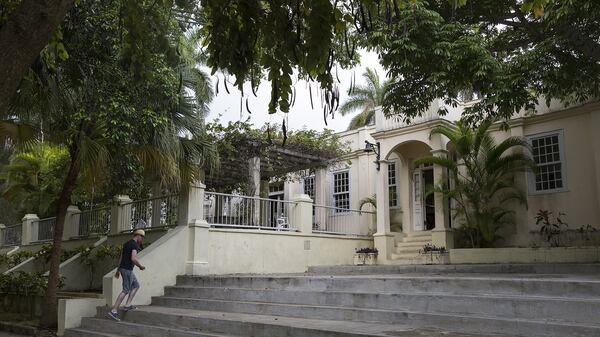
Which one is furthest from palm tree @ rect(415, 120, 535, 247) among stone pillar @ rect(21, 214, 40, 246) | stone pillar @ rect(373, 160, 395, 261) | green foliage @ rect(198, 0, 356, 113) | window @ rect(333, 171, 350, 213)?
stone pillar @ rect(21, 214, 40, 246)

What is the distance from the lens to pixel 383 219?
1762cm

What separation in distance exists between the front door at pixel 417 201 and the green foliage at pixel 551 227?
3893mm

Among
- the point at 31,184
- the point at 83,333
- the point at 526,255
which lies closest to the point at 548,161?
the point at 526,255

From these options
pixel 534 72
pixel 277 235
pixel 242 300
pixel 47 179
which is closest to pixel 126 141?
pixel 242 300

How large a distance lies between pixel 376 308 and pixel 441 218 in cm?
805

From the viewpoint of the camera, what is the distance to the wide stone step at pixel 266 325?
7.31 meters

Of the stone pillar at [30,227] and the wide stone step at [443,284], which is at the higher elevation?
the stone pillar at [30,227]

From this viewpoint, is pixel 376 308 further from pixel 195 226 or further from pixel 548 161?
pixel 548 161

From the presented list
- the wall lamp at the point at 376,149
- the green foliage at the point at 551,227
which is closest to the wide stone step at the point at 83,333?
the wall lamp at the point at 376,149

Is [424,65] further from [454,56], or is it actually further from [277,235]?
[277,235]

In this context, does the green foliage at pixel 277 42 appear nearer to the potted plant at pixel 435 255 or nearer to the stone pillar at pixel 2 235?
the potted plant at pixel 435 255

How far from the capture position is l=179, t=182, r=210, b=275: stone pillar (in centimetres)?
1312

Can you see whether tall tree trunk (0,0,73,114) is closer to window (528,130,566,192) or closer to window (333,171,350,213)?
window (528,130,566,192)

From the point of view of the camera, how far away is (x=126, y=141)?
34.5 ft
